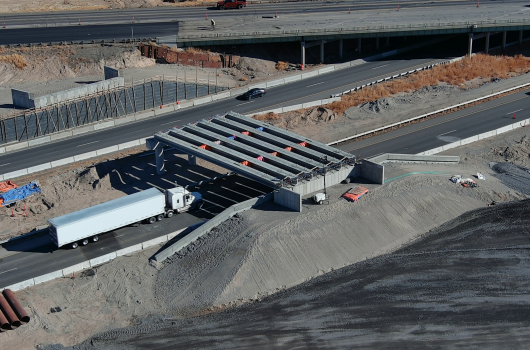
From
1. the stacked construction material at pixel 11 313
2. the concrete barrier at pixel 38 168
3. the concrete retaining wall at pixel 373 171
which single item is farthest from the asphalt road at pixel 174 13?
the stacked construction material at pixel 11 313

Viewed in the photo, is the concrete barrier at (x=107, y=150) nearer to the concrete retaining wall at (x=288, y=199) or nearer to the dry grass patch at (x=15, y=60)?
the concrete retaining wall at (x=288, y=199)

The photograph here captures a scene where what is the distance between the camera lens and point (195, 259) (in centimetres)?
5025

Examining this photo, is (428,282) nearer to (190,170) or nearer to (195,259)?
(195,259)

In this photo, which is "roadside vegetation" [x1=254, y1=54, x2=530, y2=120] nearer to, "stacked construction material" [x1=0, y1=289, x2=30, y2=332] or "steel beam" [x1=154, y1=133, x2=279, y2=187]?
"steel beam" [x1=154, y1=133, x2=279, y2=187]

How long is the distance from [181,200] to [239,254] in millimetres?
8735

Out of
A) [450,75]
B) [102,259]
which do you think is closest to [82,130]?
[102,259]

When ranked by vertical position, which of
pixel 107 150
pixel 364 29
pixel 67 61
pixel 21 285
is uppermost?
pixel 364 29

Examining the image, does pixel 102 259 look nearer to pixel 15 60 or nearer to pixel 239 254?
pixel 239 254

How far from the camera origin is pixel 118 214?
2074 inches

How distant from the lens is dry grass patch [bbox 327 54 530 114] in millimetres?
80500

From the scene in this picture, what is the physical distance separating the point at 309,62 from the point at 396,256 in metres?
48.3

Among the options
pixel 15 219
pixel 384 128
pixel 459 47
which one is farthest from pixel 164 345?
pixel 459 47

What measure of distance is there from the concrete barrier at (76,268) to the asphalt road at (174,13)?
53.7 meters

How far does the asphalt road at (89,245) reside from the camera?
4966 cm
